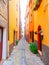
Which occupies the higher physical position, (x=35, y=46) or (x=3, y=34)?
(x=3, y=34)

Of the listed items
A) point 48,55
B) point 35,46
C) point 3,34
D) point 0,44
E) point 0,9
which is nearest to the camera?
point 48,55

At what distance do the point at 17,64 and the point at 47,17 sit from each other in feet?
10.2

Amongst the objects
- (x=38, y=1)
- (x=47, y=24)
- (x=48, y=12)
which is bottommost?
(x=47, y=24)

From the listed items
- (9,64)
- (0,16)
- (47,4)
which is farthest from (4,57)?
(47,4)

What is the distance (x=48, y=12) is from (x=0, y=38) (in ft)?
13.2

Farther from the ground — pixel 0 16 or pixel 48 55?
pixel 0 16

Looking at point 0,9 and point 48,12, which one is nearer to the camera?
point 48,12

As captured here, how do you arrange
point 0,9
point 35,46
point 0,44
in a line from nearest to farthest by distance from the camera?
point 0,9 < point 0,44 < point 35,46

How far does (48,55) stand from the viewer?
864 centimetres

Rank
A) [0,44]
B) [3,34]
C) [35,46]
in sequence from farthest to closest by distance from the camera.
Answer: [35,46], [3,34], [0,44]

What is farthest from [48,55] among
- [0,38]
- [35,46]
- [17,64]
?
[35,46]

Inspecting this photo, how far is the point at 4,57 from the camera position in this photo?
12172mm

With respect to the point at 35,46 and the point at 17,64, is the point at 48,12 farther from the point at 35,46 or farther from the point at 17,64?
the point at 35,46

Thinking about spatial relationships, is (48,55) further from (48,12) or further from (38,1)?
(38,1)
